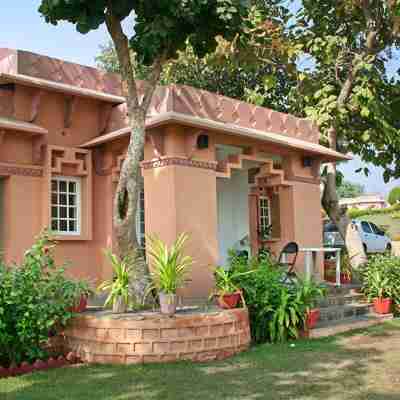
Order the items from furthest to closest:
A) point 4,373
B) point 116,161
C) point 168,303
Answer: point 116,161, point 168,303, point 4,373

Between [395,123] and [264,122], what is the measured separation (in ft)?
17.7

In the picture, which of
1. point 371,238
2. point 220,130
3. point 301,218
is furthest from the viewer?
point 371,238

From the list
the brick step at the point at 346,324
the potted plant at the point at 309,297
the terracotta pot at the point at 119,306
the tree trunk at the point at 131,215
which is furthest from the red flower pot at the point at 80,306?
the brick step at the point at 346,324

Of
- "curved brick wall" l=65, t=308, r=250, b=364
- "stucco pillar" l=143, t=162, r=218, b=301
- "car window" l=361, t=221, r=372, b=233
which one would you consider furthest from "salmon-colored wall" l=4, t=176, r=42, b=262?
"car window" l=361, t=221, r=372, b=233

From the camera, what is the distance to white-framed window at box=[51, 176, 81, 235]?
10.4 metres

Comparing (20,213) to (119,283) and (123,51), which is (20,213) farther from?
(123,51)

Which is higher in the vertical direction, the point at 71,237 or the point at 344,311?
the point at 71,237

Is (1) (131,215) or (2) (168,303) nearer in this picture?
(2) (168,303)

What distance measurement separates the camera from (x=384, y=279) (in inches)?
414

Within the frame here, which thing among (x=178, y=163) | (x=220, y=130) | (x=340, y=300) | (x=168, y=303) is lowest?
(x=340, y=300)

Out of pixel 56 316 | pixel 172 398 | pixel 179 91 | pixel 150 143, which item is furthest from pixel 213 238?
pixel 172 398

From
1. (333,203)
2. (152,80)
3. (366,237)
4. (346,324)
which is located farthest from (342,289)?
(366,237)

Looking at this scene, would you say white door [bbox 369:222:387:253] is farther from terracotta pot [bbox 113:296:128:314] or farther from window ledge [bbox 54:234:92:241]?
terracotta pot [bbox 113:296:128:314]

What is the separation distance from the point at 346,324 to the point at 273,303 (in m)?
1.80
